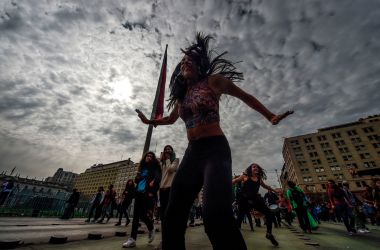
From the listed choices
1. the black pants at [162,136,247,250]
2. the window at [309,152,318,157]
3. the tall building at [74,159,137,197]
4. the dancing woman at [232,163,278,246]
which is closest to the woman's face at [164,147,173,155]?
the dancing woman at [232,163,278,246]

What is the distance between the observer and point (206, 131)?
1.52m

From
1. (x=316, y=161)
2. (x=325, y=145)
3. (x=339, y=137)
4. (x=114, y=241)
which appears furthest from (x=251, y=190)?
(x=339, y=137)

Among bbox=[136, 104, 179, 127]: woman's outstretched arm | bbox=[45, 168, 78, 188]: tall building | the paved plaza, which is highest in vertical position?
Result: bbox=[45, 168, 78, 188]: tall building

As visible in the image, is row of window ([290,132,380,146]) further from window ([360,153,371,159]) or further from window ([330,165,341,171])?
window ([330,165,341,171])

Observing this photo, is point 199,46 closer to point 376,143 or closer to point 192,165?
point 192,165

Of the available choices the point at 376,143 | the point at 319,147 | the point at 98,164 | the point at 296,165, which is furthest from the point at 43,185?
the point at 376,143

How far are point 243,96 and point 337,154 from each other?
256 feet

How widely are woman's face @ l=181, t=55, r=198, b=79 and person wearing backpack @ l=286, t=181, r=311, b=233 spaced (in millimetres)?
8036

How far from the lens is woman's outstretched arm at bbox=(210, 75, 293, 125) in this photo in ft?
5.07

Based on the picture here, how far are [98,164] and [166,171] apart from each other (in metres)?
146

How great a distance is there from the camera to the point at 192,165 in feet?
4.76

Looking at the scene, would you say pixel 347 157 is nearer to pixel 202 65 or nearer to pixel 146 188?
pixel 146 188

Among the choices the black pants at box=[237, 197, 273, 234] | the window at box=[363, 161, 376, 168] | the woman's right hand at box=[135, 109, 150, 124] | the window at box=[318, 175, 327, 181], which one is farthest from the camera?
the window at box=[318, 175, 327, 181]

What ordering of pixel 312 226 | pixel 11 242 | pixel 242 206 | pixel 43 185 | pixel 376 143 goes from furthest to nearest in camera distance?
pixel 43 185 → pixel 376 143 → pixel 312 226 → pixel 242 206 → pixel 11 242
